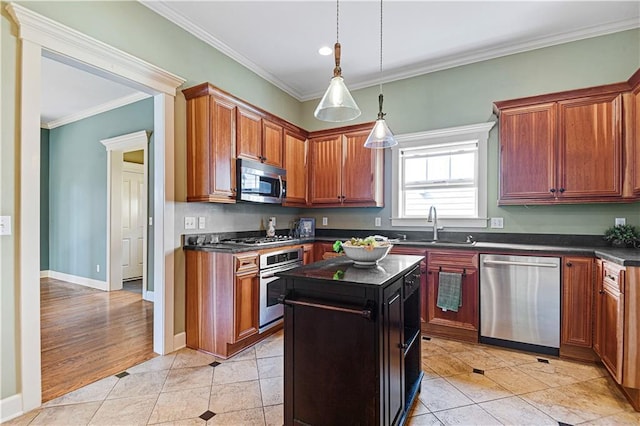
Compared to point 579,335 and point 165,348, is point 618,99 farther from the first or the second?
point 165,348

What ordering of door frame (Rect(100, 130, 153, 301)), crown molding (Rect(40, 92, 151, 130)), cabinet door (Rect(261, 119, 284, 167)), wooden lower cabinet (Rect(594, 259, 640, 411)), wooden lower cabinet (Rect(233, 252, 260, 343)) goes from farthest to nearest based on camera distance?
door frame (Rect(100, 130, 153, 301)), crown molding (Rect(40, 92, 151, 130)), cabinet door (Rect(261, 119, 284, 167)), wooden lower cabinet (Rect(233, 252, 260, 343)), wooden lower cabinet (Rect(594, 259, 640, 411))

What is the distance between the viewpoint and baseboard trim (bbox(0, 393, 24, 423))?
1860mm

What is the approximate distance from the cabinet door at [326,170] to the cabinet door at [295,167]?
113mm

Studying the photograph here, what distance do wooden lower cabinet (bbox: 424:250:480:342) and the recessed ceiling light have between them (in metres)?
2.45

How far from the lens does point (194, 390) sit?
221 cm

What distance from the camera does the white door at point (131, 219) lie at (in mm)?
5586

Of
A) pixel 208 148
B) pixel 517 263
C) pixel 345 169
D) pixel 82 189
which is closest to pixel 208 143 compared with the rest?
pixel 208 148

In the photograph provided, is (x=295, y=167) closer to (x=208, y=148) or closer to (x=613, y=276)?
(x=208, y=148)

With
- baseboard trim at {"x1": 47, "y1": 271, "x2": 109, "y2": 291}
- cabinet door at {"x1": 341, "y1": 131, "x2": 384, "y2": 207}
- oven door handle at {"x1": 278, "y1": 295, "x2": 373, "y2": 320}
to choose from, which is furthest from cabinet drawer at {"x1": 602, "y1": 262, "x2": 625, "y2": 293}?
baseboard trim at {"x1": 47, "y1": 271, "x2": 109, "y2": 291}

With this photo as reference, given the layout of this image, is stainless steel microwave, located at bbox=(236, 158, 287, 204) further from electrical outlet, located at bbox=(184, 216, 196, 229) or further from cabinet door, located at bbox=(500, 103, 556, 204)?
cabinet door, located at bbox=(500, 103, 556, 204)

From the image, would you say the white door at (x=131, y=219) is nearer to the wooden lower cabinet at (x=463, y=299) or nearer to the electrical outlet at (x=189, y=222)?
the electrical outlet at (x=189, y=222)

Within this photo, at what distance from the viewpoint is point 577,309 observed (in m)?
2.66

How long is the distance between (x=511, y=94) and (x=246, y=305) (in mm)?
3534

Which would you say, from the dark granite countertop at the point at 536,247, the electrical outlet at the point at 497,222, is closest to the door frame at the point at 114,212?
the dark granite countertop at the point at 536,247
